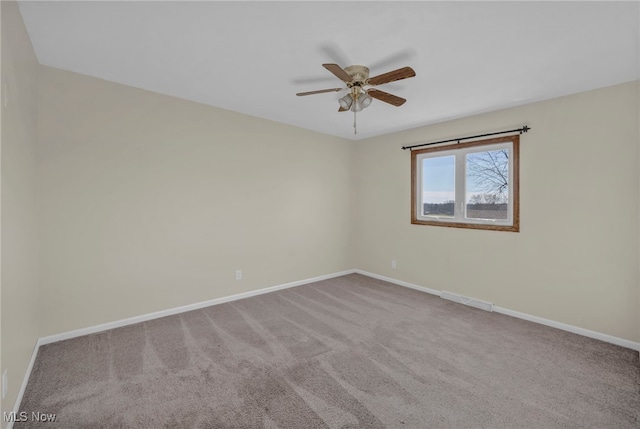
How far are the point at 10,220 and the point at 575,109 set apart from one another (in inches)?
191

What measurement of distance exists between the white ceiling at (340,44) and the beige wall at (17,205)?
270mm

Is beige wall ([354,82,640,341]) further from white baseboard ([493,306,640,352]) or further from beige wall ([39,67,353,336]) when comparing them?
beige wall ([39,67,353,336])

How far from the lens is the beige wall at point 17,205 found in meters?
1.61

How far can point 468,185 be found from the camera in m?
3.90

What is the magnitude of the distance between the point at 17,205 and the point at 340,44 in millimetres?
2510

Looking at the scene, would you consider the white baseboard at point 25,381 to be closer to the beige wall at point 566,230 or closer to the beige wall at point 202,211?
the beige wall at point 202,211

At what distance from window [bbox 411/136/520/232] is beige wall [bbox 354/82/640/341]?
0.13 meters

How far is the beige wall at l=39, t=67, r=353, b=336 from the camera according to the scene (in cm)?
263

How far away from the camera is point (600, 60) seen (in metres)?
2.29

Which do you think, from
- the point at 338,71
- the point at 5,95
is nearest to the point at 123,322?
the point at 5,95

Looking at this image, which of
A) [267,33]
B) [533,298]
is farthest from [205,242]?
[533,298]

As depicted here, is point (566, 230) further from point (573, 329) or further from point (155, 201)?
point (155, 201)

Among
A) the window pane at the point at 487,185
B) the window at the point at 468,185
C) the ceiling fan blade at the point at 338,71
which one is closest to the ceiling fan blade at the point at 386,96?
the ceiling fan blade at the point at 338,71

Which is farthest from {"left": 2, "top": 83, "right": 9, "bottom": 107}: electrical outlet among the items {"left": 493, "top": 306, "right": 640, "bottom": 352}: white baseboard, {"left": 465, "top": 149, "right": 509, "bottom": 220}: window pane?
{"left": 493, "top": 306, "right": 640, "bottom": 352}: white baseboard
